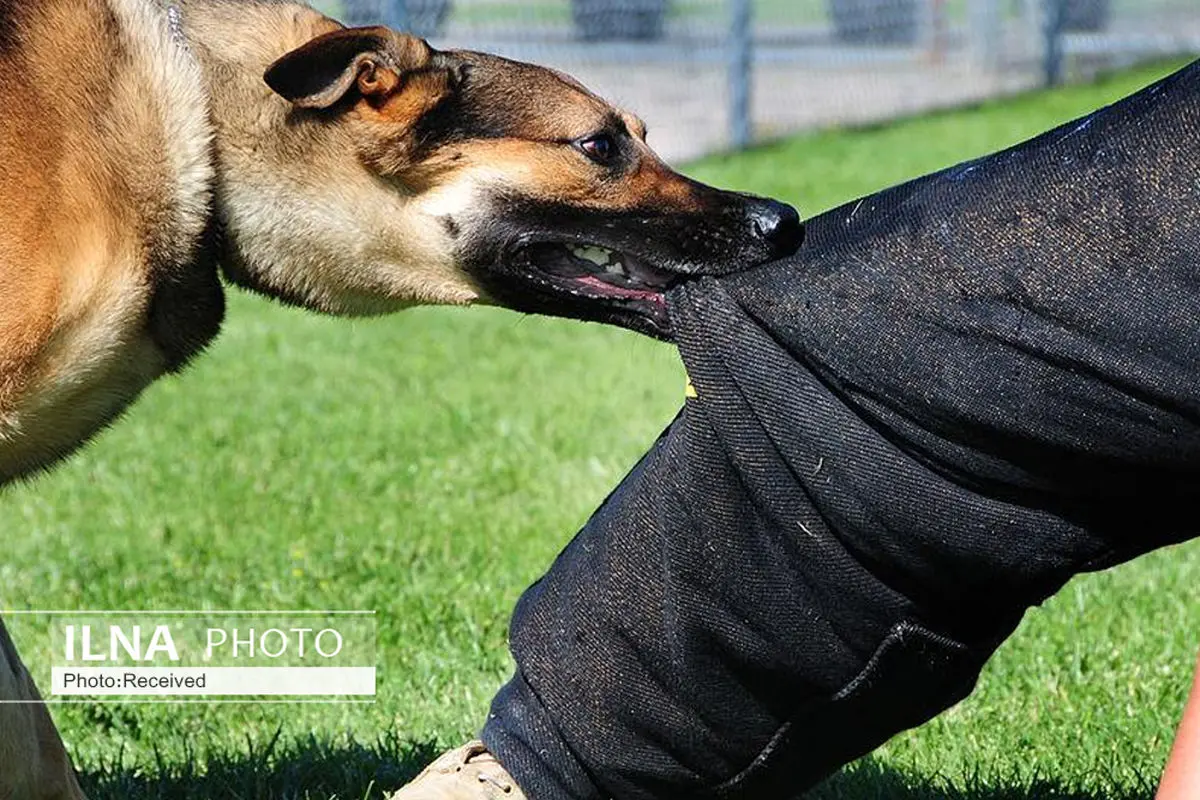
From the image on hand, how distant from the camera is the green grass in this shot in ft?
11.8

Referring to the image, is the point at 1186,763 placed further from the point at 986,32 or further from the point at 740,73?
the point at 986,32

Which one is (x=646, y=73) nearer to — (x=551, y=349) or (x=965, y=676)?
(x=551, y=349)

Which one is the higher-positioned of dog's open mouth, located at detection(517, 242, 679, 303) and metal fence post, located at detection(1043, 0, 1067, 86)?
dog's open mouth, located at detection(517, 242, 679, 303)

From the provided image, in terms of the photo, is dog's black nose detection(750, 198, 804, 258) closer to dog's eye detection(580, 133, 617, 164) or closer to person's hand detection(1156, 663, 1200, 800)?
dog's eye detection(580, 133, 617, 164)

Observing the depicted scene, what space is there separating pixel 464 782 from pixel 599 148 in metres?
1.24

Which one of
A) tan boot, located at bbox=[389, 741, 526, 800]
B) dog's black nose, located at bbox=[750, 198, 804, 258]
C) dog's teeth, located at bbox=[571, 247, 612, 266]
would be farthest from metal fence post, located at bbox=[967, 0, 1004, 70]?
tan boot, located at bbox=[389, 741, 526, 800]

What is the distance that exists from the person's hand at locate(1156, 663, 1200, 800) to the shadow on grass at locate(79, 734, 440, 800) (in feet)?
5.37

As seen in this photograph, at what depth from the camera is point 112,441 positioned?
611cm

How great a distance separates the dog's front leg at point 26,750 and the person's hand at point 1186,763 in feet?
6.47

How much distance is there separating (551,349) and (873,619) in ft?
16.6

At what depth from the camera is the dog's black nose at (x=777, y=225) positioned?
9.56 ft

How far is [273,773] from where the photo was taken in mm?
3459

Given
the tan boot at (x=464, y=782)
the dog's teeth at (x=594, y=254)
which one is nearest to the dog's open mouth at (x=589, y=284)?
the dog's teeth at (x=594, y=254)

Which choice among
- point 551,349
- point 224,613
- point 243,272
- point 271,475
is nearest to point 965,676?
point 243,272
